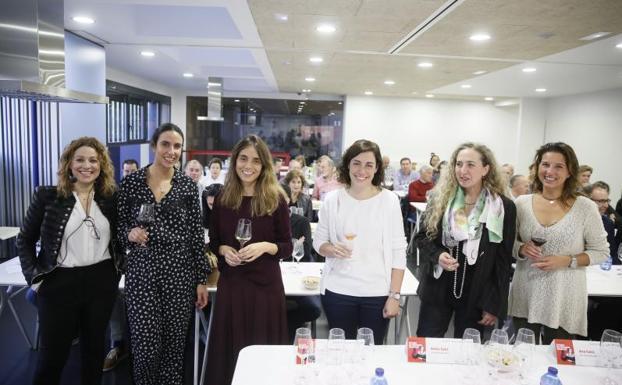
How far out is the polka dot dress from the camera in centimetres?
218

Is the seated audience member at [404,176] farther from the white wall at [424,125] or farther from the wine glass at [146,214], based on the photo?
the wine glass at [146,214]

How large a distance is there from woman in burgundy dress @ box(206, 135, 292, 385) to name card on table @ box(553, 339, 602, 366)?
131 cm

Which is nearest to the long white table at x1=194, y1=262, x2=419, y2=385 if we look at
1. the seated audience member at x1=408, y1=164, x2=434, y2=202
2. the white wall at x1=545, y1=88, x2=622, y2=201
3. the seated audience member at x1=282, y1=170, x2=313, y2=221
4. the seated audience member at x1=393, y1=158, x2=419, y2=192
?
the seated audience member at x1=282, y1=170, x2=313, y2=221

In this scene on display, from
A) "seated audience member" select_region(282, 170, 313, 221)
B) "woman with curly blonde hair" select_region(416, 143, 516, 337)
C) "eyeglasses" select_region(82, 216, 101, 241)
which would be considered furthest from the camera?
"seated audience member" select_region(282, 170, 313, 221)

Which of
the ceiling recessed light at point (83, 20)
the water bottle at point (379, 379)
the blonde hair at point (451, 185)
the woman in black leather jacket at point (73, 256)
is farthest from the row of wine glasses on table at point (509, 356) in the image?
the ceiling recessed light at point (83, 20)

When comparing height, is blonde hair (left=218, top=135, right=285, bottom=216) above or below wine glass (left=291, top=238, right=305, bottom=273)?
above

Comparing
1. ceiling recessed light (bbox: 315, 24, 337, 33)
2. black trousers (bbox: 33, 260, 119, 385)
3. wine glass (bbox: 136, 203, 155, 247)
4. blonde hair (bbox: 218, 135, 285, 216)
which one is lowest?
black trousers (bbox: 33, 260, 119, 385)

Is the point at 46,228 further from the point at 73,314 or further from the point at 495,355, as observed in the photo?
the point at 495,355

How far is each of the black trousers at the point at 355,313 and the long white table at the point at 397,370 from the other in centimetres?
38

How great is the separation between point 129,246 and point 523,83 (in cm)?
782

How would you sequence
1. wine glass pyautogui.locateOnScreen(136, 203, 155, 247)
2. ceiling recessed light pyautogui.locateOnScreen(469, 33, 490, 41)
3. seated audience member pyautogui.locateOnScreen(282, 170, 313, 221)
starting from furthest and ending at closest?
1. seated audience member pyautogui.locateOnScreen(282, 170, 313, 221)
2. ceiling recessed light pyautogui.locateOnScreen(469, 33, 490, 41)
3. wine glass pyautogui.locateOnScreen(136, 203, 155, 247)

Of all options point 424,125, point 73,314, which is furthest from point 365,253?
point 424,125

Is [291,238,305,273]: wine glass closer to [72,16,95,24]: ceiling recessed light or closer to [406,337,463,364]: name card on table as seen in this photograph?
[406,337,463,364]: name card on table

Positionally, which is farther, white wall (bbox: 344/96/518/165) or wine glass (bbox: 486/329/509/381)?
white wall (bbox: 344/96/518/165)
